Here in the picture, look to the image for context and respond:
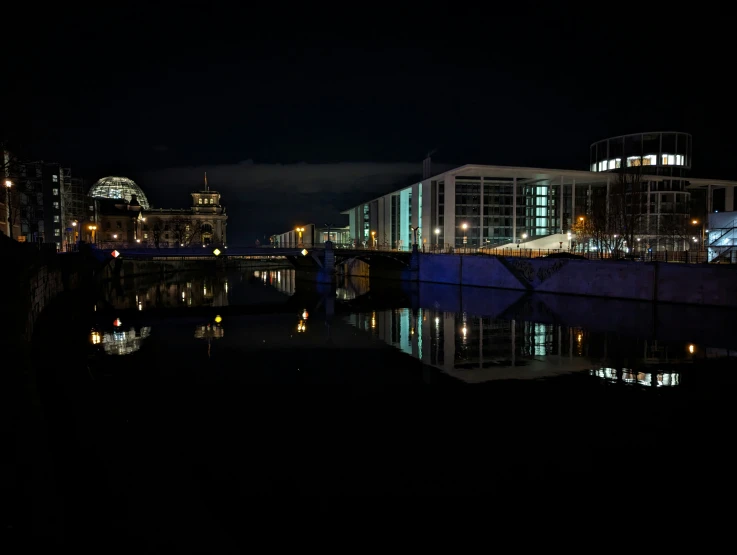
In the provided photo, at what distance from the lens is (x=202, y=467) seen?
465 inches

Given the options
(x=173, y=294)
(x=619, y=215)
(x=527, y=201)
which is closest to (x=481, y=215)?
(x=527, y=201)

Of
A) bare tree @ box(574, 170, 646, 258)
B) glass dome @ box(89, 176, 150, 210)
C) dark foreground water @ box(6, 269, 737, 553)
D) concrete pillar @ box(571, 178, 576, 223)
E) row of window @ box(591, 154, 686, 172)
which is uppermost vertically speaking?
glass dome @ box(89, 176, 150, 210)

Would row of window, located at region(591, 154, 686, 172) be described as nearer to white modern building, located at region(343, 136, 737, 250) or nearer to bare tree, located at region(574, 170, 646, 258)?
white modern building, located at region(343, 136, 737, 250)

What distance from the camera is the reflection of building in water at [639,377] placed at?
746 inches

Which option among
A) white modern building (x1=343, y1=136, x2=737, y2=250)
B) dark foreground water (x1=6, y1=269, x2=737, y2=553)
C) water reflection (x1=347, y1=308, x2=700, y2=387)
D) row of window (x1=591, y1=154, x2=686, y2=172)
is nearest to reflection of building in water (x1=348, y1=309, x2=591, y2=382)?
water reflection (x1=347, y1=308, x2=700, y2=387)

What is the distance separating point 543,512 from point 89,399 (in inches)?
561

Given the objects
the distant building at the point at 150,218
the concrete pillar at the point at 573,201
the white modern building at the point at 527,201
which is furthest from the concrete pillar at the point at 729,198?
the distant building at the point at 150,218

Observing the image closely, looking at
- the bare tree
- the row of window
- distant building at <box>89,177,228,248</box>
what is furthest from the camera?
distant building at <box>89,177,228,248</box>

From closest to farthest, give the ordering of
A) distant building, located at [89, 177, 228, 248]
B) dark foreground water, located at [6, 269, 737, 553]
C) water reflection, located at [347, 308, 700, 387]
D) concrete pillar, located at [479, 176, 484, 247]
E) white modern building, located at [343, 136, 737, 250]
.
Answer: dark foreground water, located at [6, 269, 737, 553], water reflection, located at [347, 308, 700, 387], concrete pillar, located at [479, 176, 484, 247], white modern building, located at [343, 136, 737, 250], distant building, located at [89, 177, 228, 248]

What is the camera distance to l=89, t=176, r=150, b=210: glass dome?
170 meters

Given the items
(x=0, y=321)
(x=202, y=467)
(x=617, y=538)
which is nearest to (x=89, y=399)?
(x=0, y=321)

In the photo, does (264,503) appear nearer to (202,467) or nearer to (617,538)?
(202,467)

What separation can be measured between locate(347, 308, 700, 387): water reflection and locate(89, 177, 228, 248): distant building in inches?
4889

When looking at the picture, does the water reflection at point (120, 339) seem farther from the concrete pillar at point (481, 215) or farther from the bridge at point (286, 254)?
the concrete pillar at point (481, 215)
